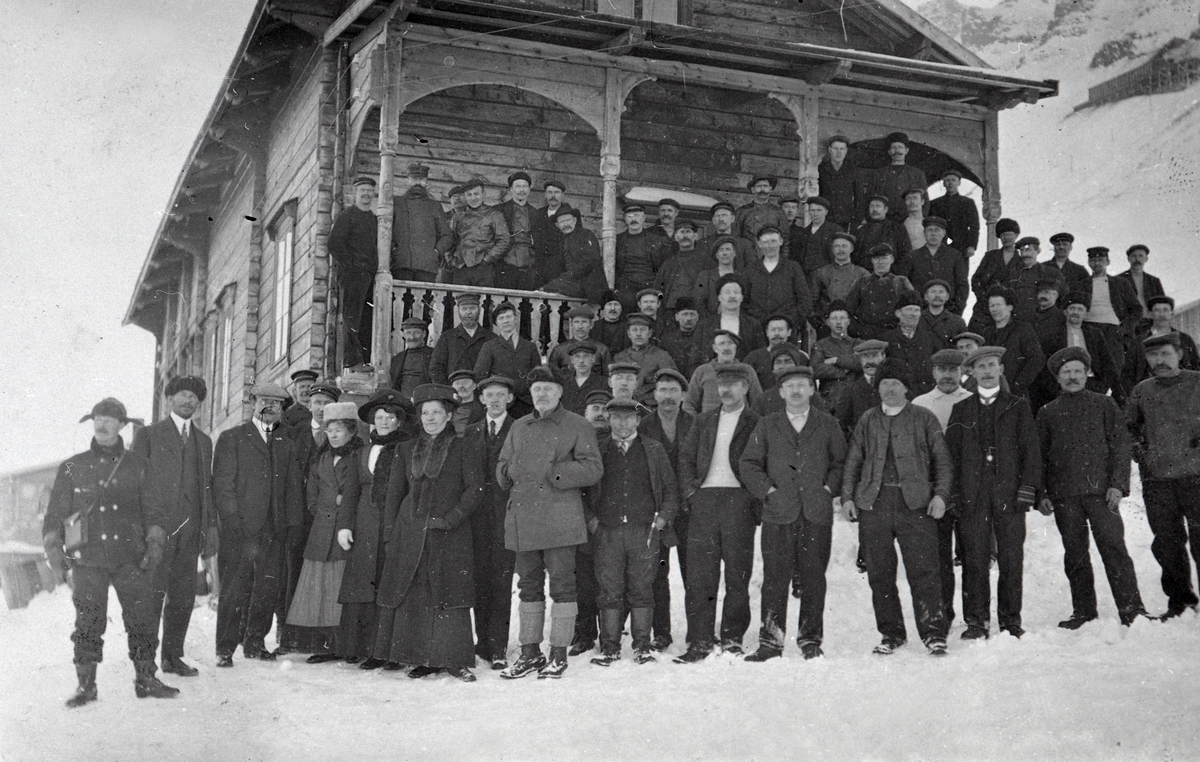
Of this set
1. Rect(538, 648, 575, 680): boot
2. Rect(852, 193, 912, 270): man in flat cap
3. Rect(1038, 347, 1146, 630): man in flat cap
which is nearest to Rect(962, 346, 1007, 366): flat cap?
Rect(1038, 347, 1146, 630): man in flat cap

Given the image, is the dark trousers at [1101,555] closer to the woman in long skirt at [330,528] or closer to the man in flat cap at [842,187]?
the woman in long skirt at [330,528]

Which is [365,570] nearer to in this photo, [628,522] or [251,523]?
[251,523]

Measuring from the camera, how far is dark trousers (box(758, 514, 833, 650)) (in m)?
7.18

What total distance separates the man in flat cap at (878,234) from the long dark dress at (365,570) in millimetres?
5777

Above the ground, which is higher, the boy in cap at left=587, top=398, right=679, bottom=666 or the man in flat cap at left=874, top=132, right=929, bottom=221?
the man in flat cap at left=874, top=132, right=929, bottom=221

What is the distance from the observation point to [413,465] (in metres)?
7.74

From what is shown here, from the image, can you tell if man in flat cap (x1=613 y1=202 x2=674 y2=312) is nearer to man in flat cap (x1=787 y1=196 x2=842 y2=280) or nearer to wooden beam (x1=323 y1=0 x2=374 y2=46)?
man in flat cap (x1=787 y1=196 x2=842 y2=280)

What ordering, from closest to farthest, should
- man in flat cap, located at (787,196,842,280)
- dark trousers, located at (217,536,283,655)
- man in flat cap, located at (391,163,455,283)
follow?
1. dark trousers, located at (217,536,283,655)
2. man in flat cap, located at (391,163,455,283)
3. man in flat cap, located at (787,196,842,280)

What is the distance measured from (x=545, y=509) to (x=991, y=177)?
8.93m

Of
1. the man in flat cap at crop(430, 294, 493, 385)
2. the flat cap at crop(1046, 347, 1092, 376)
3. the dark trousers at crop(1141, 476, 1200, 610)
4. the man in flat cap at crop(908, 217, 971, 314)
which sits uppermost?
the man in flat cap at crop(908, 217, 971, 314)

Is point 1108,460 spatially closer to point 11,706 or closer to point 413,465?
point 413,465

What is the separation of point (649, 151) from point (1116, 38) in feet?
43.5

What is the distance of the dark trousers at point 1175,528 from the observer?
7.37m

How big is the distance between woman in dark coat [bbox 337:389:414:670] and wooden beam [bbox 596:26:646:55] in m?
5.42
